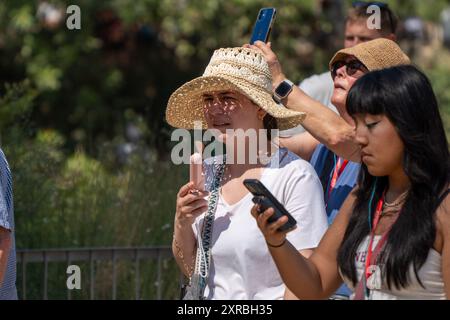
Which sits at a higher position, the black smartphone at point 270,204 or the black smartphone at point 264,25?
the black smartphone at point 264,25

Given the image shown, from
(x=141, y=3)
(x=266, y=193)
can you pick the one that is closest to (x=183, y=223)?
(x=266, y=193)

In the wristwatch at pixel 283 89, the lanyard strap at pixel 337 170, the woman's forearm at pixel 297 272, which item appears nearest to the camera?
the woman's forearm at pixel 297 272

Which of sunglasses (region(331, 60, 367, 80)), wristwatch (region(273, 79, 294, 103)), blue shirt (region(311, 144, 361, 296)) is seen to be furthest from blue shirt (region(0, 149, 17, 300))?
sunglasses (region(331, 60, 367, 80))

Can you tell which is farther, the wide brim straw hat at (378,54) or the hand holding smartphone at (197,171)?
the wide brim straw hat at (378,54)

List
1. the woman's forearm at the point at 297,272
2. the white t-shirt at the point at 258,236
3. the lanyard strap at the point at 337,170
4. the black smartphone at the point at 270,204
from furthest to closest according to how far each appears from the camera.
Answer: the lanyard strap at the point at 337,170 → the white t-shirt at the point at 258,236 → the woman's forearm at the point at 297,272 → the black smartphone at the point at 270,204

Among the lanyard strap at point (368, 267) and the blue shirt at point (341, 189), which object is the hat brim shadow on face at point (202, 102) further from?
the lanyard strap at point (368, 267)

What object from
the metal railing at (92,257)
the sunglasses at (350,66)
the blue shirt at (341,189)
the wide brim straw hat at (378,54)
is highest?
the wide brim straw hat at (378,54)

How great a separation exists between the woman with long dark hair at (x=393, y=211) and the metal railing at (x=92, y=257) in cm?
283

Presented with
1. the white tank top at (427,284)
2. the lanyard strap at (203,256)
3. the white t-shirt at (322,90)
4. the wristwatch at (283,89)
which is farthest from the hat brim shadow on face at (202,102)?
the white t-shirt at (322,90)

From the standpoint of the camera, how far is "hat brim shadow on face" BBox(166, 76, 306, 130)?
4.21 m

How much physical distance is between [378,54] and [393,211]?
4.17 feet

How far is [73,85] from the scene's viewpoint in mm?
13508

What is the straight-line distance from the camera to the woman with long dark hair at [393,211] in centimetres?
339

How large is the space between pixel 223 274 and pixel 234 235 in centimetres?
15
